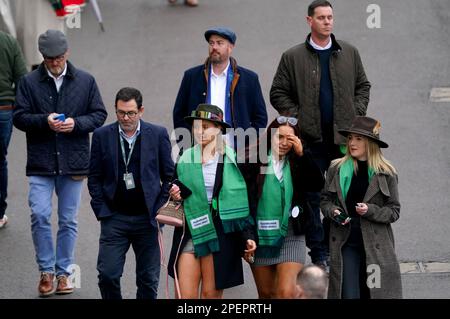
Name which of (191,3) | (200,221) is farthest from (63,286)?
(191,3)

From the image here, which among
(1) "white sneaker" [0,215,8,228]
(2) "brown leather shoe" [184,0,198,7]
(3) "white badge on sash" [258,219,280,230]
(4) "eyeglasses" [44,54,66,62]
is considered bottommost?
(3) "white badge on sash" [258,219,280,230]

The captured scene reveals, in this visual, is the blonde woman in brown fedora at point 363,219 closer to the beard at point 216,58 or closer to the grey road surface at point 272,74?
the grey road surface at point 272,74

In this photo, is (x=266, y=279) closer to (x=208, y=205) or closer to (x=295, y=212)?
(x=295, y=212)

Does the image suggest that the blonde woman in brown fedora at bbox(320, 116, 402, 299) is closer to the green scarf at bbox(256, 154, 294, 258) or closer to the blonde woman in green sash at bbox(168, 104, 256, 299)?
the green scarf at bbox(256, 154, 294, 258)

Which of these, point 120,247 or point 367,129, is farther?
point 120,247

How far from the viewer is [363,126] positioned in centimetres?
952

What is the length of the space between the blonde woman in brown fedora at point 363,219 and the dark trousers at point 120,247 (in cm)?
144

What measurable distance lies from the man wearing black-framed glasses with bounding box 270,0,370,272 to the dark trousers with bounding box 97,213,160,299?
1.62 meters

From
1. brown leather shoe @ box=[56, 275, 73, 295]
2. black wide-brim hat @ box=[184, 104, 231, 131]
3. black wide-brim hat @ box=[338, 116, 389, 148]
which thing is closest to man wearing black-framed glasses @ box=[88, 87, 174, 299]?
black wide-brim hat @ box=[184, 104, 231, 131]

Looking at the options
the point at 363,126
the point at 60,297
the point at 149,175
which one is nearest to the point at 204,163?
the point at 149,175

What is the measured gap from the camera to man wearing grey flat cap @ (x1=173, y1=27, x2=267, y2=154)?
11.0m

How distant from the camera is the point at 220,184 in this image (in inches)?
370

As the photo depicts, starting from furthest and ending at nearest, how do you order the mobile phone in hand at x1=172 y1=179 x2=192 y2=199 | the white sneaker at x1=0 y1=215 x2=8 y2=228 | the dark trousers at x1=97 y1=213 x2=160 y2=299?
1. the white sneaker at x1=0 y1=215 x2=8 y2=228
2. the dark trousers at x1=97 y1=213 x2=160 y2=299
3. the mobile phone in hand at x1=172 y1=179 x2=192 y2=199

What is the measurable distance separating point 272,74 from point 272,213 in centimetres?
656
